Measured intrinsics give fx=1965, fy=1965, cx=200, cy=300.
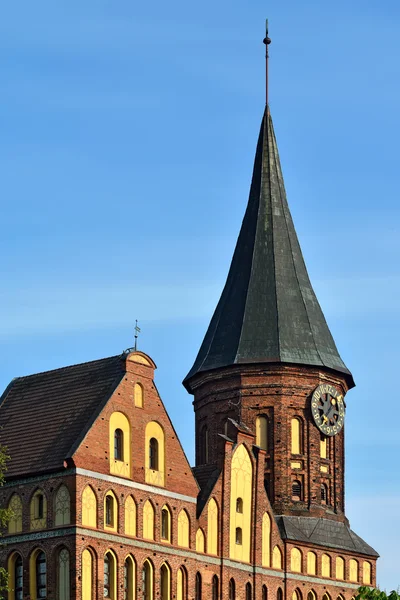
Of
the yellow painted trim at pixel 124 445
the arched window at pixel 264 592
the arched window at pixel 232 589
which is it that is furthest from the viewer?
the arched window at pixel 264 592

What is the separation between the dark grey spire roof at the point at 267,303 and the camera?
94.4 meters

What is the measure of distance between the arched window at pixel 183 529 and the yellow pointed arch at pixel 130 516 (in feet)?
11.0

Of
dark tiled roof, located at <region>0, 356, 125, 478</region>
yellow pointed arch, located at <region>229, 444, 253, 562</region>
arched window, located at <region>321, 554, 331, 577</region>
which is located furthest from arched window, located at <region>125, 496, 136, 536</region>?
arched window, located at <region>321, 554, 331, 577</region>

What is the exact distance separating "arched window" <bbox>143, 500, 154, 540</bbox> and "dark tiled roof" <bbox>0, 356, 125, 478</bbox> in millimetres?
4617

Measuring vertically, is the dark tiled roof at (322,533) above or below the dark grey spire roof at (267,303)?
below

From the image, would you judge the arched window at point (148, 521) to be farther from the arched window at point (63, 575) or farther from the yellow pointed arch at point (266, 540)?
the yellow pointed arch at point (266, 540)

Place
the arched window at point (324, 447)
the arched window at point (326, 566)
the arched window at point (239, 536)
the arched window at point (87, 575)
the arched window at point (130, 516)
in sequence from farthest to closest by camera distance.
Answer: the arched window at point (324, 447) → the arched window at point (326, 566) → the arched window at point (239, 536) → the arched window at point (130, 516) → the arched window at point (87, 575)

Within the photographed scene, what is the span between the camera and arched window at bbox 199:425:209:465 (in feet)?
314

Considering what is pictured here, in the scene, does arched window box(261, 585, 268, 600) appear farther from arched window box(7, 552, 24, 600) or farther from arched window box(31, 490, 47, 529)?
arched window box(31, 490, 47, 529)

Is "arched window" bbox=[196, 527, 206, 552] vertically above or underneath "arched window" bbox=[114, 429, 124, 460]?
underneath

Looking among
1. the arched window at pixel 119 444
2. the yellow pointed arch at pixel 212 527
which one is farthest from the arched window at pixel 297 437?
the arched window at pixel 119 444

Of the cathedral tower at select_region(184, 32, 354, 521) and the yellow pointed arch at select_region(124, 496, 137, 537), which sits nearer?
the yellow pointed arch at select_region(124, 496, 137, 537)

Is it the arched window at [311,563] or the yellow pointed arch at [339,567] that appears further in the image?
the yellow pointed arch at [339,567]

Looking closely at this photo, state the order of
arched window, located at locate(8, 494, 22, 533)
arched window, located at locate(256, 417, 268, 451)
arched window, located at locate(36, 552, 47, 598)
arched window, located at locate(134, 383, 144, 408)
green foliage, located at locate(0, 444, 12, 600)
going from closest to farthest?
green foliage, located at locate(0, 444, 12, 600) → arched window, located at locate(36, 552, 47, 598) → arched window, located at locate(8, 494, 22, 533) → arched window, located at locate(134, 383, 144, 408) → arched window, located at locate(256, 417, 268, 451)
